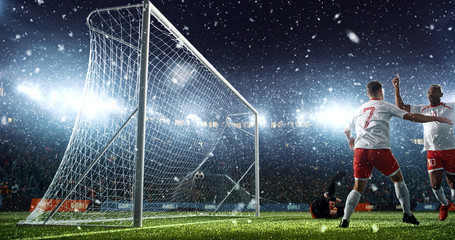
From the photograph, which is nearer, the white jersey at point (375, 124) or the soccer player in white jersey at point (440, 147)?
the white jersey at point (375, 124)

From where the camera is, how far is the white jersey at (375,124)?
3383 mm

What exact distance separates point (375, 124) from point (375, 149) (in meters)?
0.30

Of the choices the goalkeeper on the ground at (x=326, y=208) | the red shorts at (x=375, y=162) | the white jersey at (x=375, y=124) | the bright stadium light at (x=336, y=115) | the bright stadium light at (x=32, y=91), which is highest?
the bright stadium light at (x=32, y=91)

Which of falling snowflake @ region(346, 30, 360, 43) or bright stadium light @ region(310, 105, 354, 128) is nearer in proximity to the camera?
falling snowflake @ region(346, 30, 360, 43)

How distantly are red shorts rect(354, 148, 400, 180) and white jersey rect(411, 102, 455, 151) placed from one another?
6.15 ft

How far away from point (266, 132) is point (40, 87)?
54.6 feet

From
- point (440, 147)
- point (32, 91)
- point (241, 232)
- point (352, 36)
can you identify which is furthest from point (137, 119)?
point (32, 91)

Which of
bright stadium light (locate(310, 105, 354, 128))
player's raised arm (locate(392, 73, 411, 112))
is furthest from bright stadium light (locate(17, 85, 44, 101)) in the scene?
player's raised arm (locate(392, 73, 411, 112))

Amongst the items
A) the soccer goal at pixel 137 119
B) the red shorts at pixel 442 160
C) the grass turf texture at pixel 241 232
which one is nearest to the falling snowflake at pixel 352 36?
the soccer goal at pixel 137 119

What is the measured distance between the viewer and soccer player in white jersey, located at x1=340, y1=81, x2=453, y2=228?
10.9 ft

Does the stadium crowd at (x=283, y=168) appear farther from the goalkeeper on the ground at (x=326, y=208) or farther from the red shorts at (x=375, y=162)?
the red shorts at (x=375, y=162)

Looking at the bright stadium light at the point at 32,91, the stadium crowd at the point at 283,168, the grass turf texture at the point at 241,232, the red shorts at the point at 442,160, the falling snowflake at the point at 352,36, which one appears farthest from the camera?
the bright stadium light at the point at 32,91

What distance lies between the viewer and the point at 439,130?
4.68 metres

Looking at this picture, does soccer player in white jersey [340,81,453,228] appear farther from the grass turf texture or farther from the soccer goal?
the soccer goal
